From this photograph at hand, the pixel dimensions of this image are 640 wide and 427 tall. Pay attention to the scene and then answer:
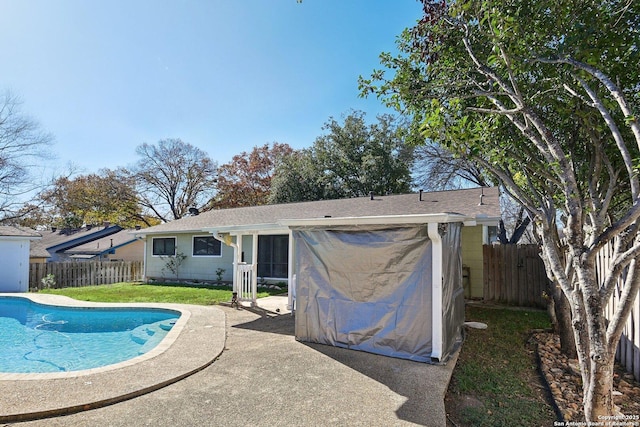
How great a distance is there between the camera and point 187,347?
5695 millimetres

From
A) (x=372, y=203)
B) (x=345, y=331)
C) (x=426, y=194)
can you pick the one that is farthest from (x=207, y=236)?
(x=345, y=331)

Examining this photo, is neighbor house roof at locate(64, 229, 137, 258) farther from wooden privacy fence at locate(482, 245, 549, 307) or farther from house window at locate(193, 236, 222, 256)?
wooden privacy fence at locate(482, 245, 549, 307)

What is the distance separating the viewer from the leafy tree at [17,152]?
70.1ft

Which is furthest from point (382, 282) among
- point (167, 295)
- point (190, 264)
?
point (190, 264)

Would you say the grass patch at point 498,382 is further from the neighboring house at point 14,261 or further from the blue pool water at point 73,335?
the neighboring house at point 14,261

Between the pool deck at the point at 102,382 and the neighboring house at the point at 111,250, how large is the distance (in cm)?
1904

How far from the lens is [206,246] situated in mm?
15125

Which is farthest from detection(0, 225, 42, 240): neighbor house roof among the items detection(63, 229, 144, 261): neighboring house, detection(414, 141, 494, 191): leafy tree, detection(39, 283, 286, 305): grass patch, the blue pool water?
detection(414, 141, 494, 191): leafy tree

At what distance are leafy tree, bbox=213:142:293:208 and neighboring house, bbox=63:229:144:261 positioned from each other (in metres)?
8.61

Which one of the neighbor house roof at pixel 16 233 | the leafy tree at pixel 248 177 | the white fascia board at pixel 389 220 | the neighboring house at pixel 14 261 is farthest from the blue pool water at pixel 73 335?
the leafy tree at pixel 248 177

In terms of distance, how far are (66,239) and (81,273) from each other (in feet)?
36.1

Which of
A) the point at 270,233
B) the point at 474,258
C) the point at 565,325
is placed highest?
the point at 270,233

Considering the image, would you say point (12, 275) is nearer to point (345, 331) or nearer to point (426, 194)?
point (345, 331)

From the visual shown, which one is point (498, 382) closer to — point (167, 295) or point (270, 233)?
point (270, 233)
